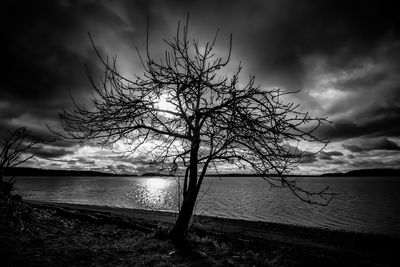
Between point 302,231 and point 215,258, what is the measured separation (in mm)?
14520

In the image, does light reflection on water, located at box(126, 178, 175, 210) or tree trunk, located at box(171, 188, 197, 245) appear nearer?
tree trunk, located at box(171, 188, 197, 245)

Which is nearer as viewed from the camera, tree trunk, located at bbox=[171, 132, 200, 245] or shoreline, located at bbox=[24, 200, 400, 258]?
tree trunk, located at bbox=[171, 132, 200, 245]

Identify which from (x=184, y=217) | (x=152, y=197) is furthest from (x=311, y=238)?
(x=152, y=197)

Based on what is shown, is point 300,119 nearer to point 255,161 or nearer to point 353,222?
point 255,161

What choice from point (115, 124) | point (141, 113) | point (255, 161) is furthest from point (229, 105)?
point (115, 124)

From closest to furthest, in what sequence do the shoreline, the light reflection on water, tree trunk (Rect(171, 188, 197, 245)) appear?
tree trunk (Rect(171, 188, 197, 245)), the shoreline, the light reflection on water

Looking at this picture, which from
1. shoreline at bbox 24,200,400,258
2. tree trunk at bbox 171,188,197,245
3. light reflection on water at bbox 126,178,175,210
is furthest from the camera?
light reflection on water at bbox 126,178,175,210

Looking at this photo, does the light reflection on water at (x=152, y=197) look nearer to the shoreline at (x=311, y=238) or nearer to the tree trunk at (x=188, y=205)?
the shoreline at (x=311, y=238)

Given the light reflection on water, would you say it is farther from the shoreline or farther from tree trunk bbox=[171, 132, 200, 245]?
tree trunk bbox=[171, 132, 200, 245]

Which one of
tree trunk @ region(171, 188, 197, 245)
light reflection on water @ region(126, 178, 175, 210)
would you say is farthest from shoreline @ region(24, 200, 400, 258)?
light reflection on water @ region(126, 178, 175, 210)

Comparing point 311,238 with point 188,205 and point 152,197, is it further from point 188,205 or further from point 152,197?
point 152,197

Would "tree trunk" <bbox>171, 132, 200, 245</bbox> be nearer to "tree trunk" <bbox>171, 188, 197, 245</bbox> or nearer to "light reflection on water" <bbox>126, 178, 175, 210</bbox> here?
"tree trunk" <bbox>171, 188, 197, 245</bbox>

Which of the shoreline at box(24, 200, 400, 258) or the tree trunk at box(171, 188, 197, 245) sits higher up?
the tree trunk at box(171, 188, 197, 245)

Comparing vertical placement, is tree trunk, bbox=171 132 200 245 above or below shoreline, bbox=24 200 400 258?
above
